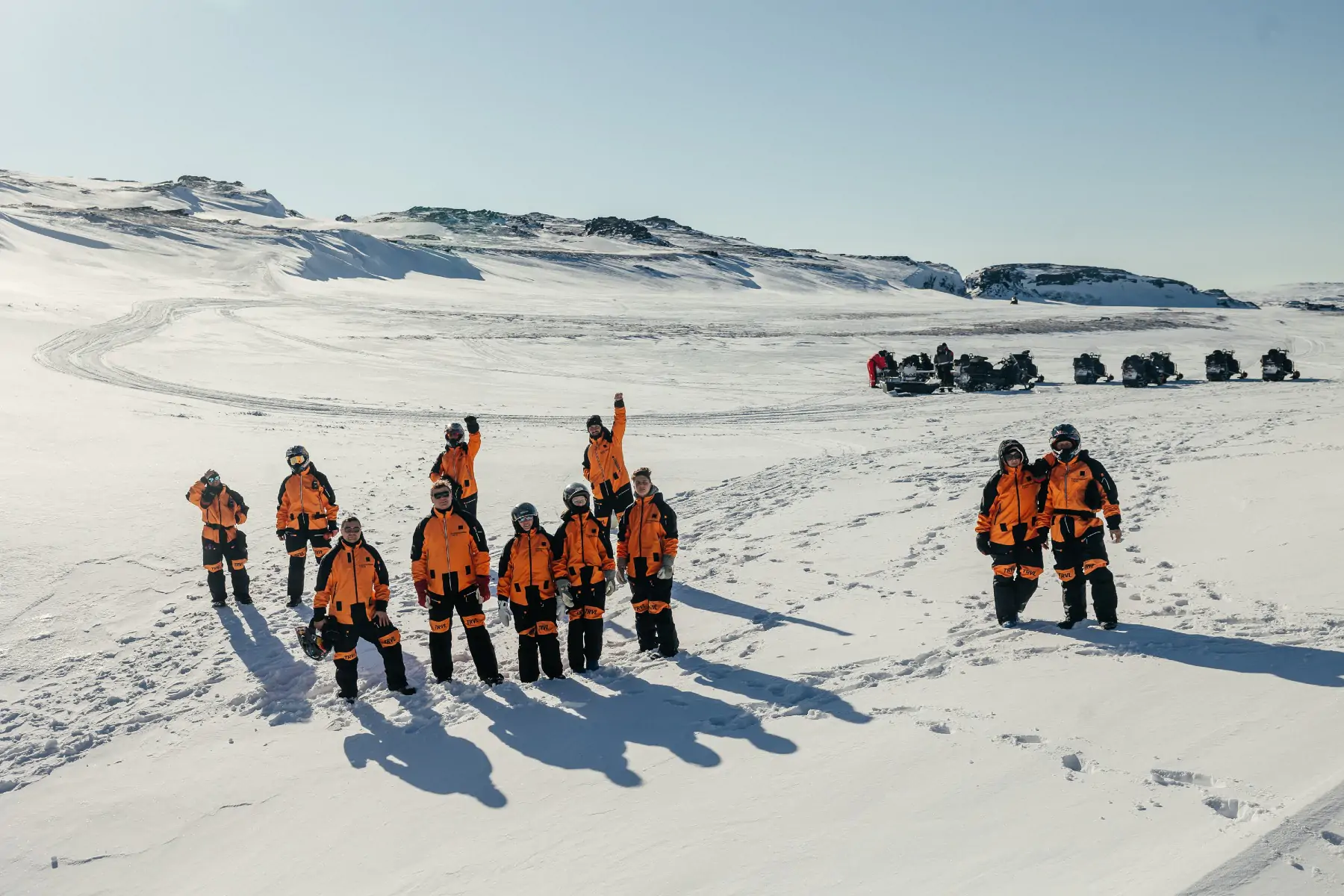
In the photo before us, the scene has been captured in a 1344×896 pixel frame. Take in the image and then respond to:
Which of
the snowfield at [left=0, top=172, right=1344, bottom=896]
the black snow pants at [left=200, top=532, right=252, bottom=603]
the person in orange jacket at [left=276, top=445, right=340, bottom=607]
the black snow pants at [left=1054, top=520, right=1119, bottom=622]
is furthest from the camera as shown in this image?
the person in orange jacket at [left=276, top=445, right=340, bottom=607]

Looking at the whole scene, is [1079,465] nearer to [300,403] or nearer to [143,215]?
[300,403]

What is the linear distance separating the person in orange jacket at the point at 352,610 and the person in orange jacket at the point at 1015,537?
4.67 meters

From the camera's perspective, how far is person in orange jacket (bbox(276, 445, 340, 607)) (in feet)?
29.8

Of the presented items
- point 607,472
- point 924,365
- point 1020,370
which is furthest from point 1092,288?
point 607,472

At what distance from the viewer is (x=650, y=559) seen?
23.7ft

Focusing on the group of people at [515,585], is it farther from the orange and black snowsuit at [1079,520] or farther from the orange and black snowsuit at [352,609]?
the orange and black snowsuit at [1079,520]

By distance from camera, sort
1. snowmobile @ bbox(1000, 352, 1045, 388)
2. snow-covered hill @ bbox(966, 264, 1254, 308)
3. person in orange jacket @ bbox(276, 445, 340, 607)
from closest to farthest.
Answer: person in orange jacket @ bbox(276, 445, 340, 607)
snowmobile @ bbox(1000, 352, 1045, 388)
snow-covered hill @ bbox(966, 264, 1254, 308)

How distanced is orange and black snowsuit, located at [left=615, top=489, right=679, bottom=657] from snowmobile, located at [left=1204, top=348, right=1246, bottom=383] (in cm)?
2553

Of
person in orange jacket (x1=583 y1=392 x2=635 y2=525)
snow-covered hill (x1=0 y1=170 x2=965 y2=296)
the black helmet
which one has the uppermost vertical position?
snow-covered hill (x1=0 y1=170 x2=965 y2=296)

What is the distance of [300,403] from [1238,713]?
20.7 metres

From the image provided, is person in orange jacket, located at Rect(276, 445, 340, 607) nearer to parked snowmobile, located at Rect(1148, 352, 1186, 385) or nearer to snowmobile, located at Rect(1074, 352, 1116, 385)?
snowmobile, located at Rect(1074, 352, 1116, 385)

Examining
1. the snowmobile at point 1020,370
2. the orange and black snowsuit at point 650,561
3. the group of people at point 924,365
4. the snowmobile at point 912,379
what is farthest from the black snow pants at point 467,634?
the snowmobile at point 1020,370

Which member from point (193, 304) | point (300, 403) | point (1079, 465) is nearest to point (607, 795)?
point (1079, 465)

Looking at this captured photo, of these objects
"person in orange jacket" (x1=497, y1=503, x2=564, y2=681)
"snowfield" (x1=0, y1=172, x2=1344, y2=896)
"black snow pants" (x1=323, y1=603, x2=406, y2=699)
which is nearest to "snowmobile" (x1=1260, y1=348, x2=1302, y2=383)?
"snowfield" (x1=0, y1=172, x2=1344, y2=896)
